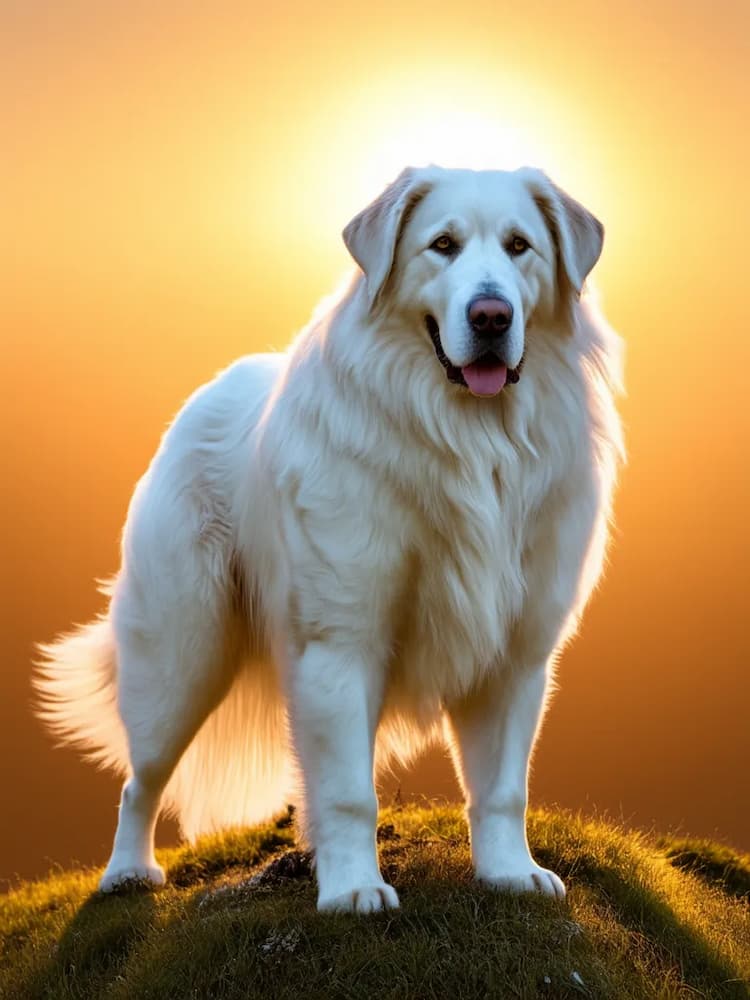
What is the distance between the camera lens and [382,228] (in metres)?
4.18

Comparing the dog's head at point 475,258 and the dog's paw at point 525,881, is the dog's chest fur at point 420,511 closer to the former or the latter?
the dog's head at point 475,258

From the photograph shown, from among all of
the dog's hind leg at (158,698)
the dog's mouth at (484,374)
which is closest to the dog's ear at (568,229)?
the dog's mouth at (484,374)

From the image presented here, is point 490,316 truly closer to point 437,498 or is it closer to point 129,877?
point 437,498

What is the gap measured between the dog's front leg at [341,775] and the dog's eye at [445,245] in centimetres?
128

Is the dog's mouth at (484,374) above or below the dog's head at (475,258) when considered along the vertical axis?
below


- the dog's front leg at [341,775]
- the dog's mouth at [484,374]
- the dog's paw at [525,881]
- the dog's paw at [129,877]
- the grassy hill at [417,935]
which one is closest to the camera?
the grassy hill at [417,935]

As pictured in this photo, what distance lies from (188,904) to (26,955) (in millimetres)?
674

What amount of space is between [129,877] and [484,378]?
2.77m

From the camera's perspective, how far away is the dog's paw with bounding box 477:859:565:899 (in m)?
4.47

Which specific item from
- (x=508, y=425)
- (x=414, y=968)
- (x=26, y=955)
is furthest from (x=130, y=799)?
(x=508, y=425)

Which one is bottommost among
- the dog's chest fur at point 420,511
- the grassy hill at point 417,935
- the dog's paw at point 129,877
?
the dog's paw at point 129,877

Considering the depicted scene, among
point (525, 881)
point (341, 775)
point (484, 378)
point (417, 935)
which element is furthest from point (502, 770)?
point (484, 378)

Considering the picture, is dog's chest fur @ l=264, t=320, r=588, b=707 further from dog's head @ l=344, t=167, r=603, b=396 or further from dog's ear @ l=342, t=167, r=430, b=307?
dog's ear @ l=342, t=167, r=430, b=307

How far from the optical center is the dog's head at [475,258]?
3.98 meters
